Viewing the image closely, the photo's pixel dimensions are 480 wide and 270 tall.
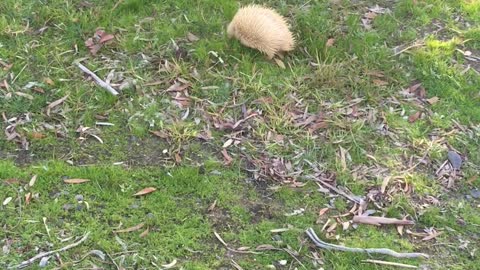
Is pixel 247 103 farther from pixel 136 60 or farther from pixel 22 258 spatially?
pixel 22 258

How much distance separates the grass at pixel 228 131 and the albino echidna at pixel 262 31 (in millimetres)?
95

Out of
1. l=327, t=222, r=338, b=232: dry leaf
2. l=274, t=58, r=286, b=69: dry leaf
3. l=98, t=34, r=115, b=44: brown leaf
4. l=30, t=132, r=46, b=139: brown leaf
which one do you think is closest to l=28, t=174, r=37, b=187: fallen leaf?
l=30, t=132, r=46, b=139: brown leaf

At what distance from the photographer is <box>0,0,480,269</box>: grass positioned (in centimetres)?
318

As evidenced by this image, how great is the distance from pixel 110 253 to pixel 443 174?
1.92 meters

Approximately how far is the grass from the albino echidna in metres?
0.10

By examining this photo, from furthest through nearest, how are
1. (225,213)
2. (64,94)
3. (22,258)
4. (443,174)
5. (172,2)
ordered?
(172,2)
(64,94)
(443,174)
(225,213)
(22,258)

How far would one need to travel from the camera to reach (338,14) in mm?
4578

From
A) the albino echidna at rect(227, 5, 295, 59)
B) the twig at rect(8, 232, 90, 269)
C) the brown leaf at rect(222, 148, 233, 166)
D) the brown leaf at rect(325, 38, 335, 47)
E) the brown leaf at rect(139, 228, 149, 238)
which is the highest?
the albino echidna at rect(227, 5, 295, 59)

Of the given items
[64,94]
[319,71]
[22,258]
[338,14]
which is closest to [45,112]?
[64,94]

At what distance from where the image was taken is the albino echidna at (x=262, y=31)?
405cm

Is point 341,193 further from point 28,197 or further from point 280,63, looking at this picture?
point 28,197

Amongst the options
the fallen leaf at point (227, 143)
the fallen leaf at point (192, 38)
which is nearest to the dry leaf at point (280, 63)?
the fallen leaf at point (192, 38)

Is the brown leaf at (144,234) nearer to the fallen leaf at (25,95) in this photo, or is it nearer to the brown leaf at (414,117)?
the fallen leaf at (25,95)

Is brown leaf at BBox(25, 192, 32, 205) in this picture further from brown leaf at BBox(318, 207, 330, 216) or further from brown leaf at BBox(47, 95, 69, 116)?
brown leaf at BBox(318, 207, 330, 216)
